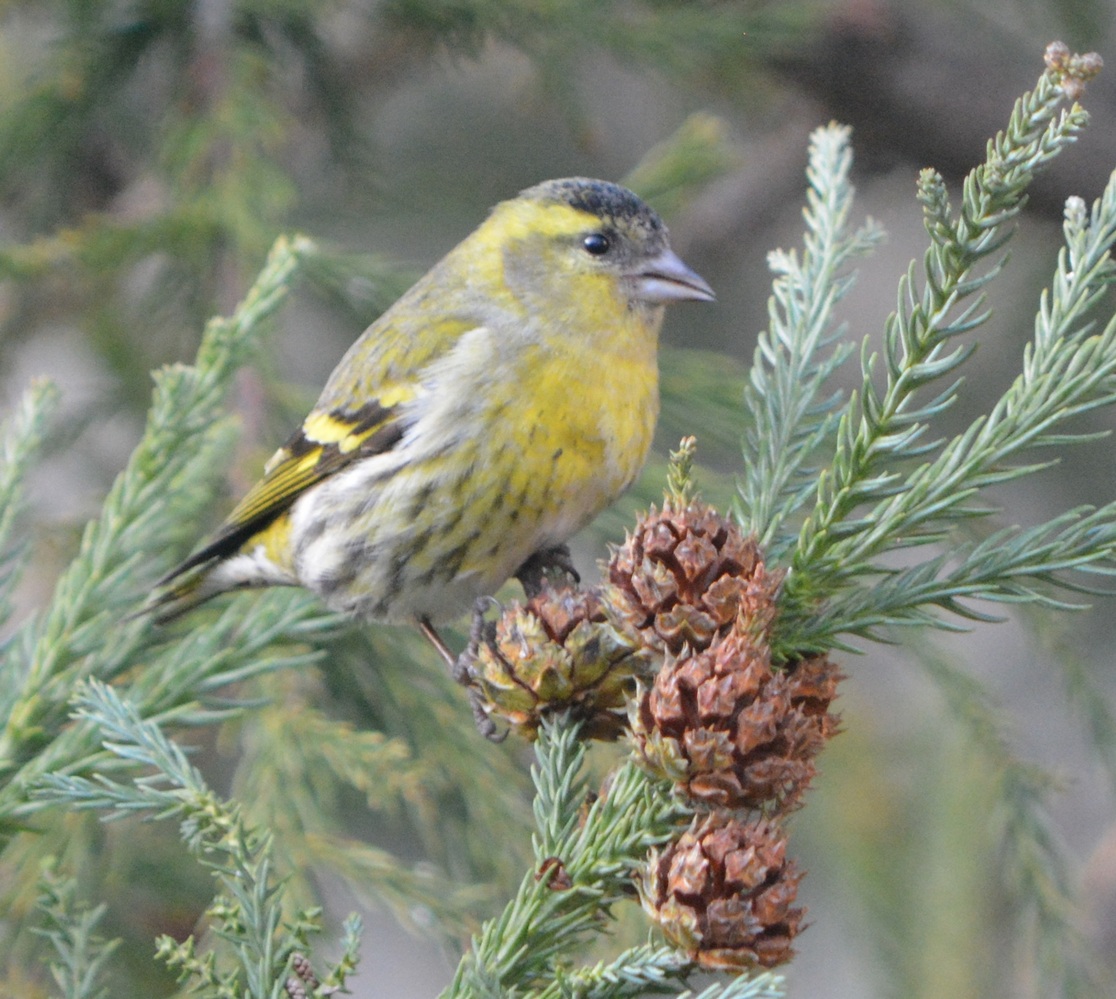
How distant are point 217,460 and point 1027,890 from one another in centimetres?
125

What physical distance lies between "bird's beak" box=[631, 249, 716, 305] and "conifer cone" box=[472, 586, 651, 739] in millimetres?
1166

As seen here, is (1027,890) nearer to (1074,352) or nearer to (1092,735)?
(1092,735)

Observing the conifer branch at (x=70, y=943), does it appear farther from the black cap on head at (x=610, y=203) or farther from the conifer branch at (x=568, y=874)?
the black cap on head at (x=610, y=203)

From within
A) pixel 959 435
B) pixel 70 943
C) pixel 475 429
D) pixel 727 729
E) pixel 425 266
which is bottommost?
pixel 70 943

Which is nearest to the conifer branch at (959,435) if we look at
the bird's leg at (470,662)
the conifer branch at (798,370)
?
the conifer branch at (798,370)

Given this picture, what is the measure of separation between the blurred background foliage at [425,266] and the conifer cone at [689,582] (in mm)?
595

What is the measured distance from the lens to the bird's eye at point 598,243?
226 cm

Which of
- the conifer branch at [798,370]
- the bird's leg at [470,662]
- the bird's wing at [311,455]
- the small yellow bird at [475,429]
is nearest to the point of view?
the conifer branch at [798,370]

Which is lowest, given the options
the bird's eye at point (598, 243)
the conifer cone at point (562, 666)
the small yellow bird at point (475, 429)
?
the conifer cone at point (562, 666)

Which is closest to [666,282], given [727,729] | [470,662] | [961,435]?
[470,662]

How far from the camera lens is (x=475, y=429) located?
1.99 metres

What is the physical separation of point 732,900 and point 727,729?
0.11 m

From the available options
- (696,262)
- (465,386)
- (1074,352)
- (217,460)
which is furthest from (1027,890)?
(696,262)

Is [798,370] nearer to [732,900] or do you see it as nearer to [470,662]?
[470,662]
